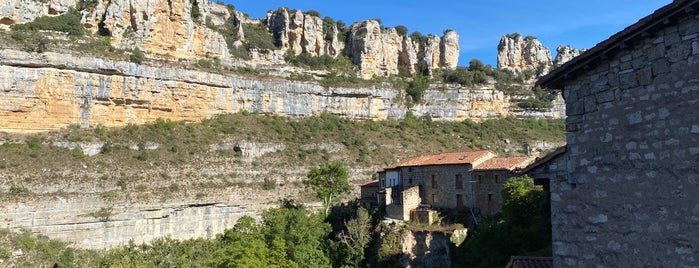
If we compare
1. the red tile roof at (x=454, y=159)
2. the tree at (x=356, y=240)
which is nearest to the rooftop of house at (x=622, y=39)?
the red tile roof at (x=454, y=159)

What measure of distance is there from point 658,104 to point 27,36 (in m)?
59.5

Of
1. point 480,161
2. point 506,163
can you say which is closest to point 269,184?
point 480,161

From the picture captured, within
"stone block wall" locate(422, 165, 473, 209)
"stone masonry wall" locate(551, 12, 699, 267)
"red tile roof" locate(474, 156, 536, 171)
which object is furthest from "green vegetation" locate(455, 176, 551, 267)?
"stone masonry wall" locate(551, 12, 699, 267)

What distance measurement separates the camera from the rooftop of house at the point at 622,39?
21.0ft

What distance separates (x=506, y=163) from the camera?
33.1 metres

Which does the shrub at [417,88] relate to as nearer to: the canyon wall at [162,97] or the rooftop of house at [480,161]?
the canyon wall at [162,97]

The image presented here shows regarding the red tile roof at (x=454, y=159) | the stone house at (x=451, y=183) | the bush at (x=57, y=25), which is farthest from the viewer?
the bush at (x=57, y=25)

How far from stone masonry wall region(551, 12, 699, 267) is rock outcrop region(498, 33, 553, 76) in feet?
287

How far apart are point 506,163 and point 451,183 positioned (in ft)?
14.8

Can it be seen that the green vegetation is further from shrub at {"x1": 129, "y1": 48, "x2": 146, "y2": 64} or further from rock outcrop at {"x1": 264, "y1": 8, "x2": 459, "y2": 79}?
rock outcrop at {"x1": 264, "y1": 8, "x2": 459, "y2": 79}

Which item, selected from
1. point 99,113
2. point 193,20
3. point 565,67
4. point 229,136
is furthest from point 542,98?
point 565,67

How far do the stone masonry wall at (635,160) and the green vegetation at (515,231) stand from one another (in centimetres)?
1479

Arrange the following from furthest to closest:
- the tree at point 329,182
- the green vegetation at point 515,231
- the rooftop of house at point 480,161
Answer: the tree at point 329,182 → the rooftop of house at point 480,161 → the green vegetation at point 515,231

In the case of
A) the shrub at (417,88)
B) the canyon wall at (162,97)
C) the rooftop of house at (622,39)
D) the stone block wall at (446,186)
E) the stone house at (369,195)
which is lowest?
the stone house at (369,195)
